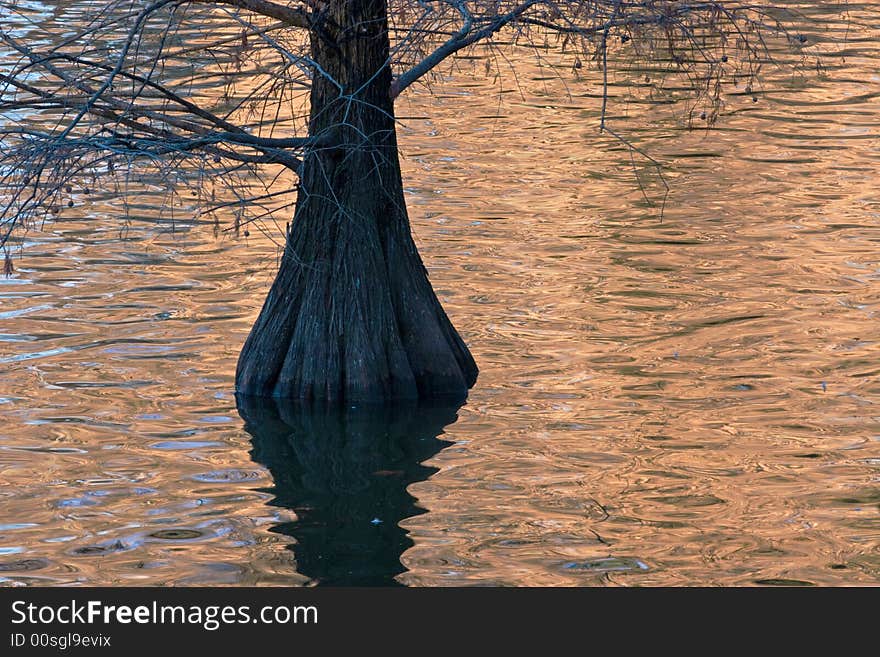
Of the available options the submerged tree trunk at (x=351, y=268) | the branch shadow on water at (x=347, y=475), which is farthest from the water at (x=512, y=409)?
the submerged tree trunk at (x=351, y=268)

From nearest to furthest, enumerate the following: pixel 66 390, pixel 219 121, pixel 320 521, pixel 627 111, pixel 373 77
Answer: pixel 320 521, pixel 373 77, pixel 219 121, pixel 66 390, pixel 627 111

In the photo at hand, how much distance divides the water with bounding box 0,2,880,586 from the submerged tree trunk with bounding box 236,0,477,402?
39 centimetres

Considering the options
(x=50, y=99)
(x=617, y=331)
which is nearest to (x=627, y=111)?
(x=617, y=331)

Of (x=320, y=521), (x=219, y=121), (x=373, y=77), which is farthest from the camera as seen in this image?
(x=219, y=121)

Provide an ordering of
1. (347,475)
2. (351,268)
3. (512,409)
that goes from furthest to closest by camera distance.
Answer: (512,409), (351,268), (347,475)

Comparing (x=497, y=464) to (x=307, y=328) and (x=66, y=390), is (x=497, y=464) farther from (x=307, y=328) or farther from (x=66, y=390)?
(x=66, y=390)

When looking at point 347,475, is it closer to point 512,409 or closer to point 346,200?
point 512,409

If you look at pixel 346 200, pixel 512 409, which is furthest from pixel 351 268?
pixel 512 409

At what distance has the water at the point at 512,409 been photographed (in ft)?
→ 29.2

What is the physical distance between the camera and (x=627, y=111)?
2320cm

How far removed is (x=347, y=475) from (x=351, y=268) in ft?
5.82

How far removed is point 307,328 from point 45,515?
2.67 metres

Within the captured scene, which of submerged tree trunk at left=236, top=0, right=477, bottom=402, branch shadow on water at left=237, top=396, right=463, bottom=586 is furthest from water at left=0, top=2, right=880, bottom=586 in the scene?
submerged tree trunk at left=236, top=0, right=477, bottom=402

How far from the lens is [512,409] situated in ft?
37.3
